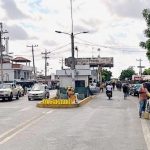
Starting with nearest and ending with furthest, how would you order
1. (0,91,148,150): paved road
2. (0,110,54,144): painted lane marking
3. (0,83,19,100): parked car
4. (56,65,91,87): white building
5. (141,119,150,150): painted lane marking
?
(0,91,148,150): paved road → (141,119,150,150): painted lane marking → (0,110,54,144): painted lane marking → (0,83,19,100): parked car → (56,65,91,87): white building

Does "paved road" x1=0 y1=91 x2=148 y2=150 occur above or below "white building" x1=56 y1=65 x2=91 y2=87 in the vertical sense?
below

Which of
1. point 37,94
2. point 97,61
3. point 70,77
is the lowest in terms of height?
point 37,94

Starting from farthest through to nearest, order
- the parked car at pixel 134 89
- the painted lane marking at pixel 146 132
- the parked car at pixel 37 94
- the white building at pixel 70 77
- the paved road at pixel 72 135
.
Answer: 1. the white building at pixel 70 77
2. the parked car at pixel 134 89
3. the parked car at pixel 37 94
4. the painted lane marking at pixel 146 132
5. the paved road at pixel 72 135

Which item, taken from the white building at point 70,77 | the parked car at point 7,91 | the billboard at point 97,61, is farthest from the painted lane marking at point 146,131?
the billboard at point 97,61

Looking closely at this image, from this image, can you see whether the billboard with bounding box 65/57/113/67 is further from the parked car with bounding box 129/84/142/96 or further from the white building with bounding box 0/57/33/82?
the parked car with bounding box 129/84/142/96

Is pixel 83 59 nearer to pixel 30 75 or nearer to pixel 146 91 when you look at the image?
pixel 30 75

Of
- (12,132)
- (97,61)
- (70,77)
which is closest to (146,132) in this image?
(12,132)

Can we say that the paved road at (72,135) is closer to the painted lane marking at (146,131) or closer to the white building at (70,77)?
the painted lane marking at (146,131)

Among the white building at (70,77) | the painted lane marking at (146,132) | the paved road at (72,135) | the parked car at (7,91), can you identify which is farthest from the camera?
the white building at (70,77)

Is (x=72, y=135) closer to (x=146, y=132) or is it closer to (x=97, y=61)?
(x=146, y=132)

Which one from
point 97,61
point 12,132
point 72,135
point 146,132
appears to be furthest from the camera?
Answer: point 97,61

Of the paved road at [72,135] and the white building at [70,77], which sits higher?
the white building at [70,77]

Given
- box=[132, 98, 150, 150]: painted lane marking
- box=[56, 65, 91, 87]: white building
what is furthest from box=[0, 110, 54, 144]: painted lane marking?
box=[56, 65, 91, 87]: white building

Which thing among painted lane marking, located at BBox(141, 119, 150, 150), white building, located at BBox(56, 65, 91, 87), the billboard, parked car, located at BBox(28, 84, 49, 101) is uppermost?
the billboard
